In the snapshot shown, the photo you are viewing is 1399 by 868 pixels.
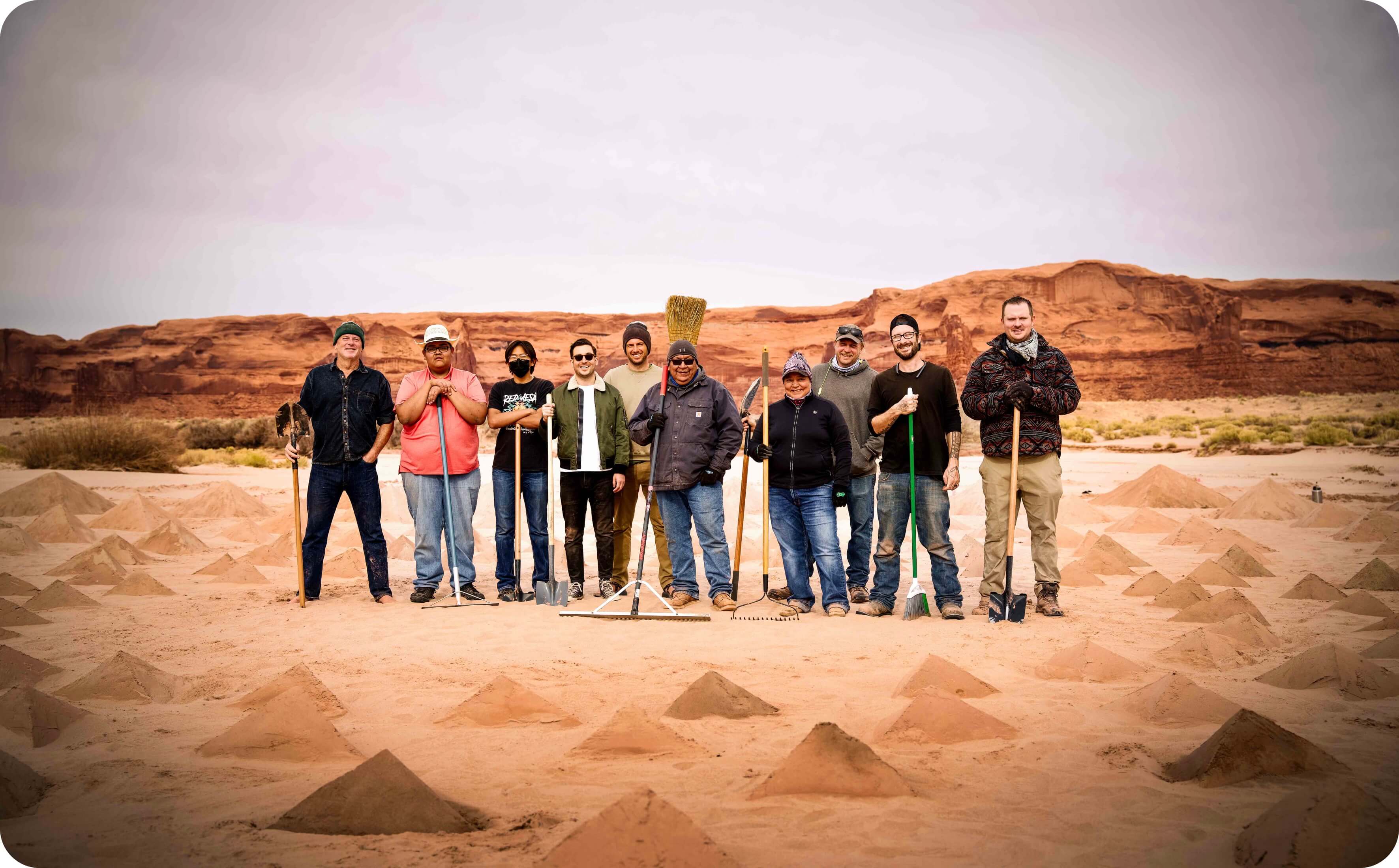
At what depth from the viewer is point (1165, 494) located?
13.3m

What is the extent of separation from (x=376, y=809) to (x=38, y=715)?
80.5 inches

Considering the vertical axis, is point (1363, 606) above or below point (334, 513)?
below

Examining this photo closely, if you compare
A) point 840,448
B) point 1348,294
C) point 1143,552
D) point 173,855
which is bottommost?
point 1143,552

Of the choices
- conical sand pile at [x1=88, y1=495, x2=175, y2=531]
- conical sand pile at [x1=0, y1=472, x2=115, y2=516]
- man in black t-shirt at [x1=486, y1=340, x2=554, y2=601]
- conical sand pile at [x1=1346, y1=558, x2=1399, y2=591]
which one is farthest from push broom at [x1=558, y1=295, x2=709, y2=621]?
conical sand pile at [x1=0, y1=472, x2=115, y2=516]

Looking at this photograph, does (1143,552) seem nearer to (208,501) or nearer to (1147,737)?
(1147,737)

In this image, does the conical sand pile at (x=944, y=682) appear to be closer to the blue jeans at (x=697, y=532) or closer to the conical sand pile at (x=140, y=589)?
the blue jeans at (x=697, y=532)

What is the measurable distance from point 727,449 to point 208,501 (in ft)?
28.8

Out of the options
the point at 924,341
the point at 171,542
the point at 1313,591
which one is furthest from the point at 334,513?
the point at 924,341

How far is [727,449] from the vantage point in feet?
23.8

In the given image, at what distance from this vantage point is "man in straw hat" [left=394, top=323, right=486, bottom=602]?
7.55m

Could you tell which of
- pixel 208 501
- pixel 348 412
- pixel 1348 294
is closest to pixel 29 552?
pixel 208 501

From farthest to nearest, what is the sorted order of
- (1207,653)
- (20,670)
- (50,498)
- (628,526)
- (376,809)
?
(50,498) < (628,526) < (1207,653) < (20,670) < (376,809)

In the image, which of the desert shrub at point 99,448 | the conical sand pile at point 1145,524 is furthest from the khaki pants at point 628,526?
the desert shrub at point 99,448

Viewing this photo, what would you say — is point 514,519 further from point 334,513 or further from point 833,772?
point 833,772
